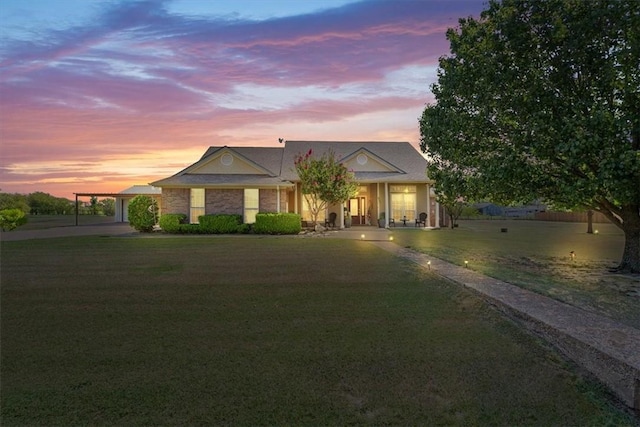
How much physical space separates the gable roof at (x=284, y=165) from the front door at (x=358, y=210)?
2.55 metres

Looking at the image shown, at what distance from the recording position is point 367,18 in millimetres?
14055

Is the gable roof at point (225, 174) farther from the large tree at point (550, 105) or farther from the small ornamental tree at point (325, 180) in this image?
the large tree at point (550, 105)

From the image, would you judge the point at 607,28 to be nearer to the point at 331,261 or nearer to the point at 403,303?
the point at 403,303

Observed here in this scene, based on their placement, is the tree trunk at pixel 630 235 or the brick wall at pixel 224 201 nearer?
the tree trunk at pixel 630 235

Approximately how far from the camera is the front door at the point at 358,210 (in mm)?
32094

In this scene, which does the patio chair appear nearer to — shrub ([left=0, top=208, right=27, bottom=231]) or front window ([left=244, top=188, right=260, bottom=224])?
front window ([left=244, top=188, right=260, bottom=224])

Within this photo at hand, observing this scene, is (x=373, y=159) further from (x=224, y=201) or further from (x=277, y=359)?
(x=277, y=359)

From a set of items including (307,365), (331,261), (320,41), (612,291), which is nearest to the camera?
(307,365)

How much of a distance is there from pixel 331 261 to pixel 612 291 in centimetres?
685

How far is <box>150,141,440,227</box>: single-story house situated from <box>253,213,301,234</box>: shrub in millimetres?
2411

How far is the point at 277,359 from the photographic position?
4414 mm

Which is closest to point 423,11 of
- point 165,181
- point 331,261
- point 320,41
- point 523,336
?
point 320,41

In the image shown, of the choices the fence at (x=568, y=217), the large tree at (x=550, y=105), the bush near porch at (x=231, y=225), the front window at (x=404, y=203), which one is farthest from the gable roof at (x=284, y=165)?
the fence at (x=568, y=217)

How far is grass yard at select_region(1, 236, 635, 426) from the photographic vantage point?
11.0ft
